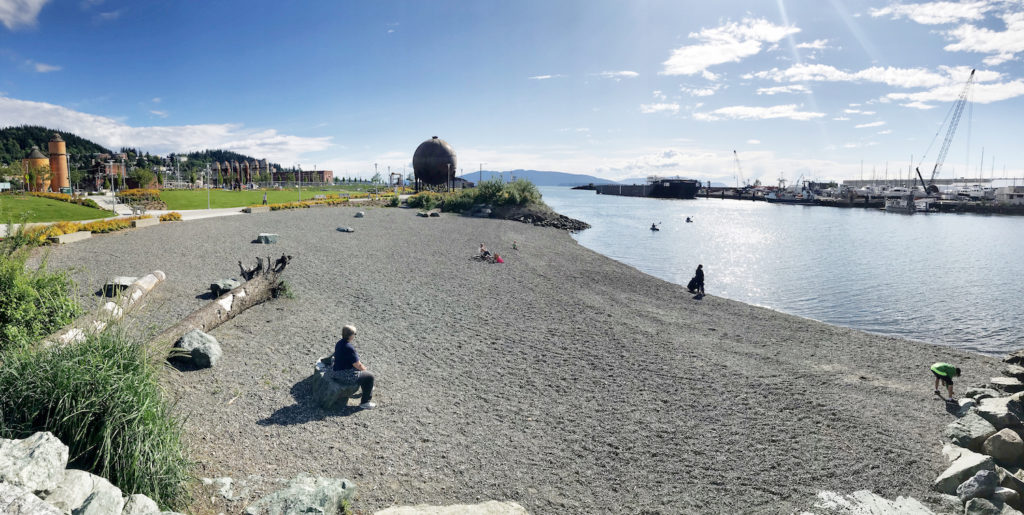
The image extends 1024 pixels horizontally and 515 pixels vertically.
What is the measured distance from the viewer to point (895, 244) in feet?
160

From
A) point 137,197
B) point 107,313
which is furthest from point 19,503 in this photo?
point 137,197

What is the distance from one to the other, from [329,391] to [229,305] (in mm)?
5362

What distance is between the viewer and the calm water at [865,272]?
20000 mm

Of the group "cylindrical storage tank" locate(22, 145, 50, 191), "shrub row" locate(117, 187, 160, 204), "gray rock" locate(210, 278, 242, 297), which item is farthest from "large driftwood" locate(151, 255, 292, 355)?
"cylindrical storage tank" locate(22, 145, 50, 191)

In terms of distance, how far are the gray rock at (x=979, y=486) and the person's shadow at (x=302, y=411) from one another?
9097mm

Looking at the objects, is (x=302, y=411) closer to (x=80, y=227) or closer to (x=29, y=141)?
(x=80, y=227)

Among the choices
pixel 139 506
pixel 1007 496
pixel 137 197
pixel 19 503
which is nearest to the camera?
pixel 19 503

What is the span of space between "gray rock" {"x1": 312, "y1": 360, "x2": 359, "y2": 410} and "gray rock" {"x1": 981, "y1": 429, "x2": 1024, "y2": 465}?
411 inches

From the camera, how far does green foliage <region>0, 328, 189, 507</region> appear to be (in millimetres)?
5219

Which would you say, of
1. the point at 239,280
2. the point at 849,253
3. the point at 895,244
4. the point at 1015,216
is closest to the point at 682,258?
the point at 849,253

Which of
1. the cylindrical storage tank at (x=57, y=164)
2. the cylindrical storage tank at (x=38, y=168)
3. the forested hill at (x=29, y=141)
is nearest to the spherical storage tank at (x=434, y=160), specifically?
the cylindrical storage tank at (x=38, y=168)

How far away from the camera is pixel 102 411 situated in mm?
5438

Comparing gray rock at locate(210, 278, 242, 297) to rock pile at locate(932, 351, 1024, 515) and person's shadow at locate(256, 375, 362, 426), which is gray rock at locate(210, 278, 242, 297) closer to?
person's shadow at locate(256, 375, 362, 426)

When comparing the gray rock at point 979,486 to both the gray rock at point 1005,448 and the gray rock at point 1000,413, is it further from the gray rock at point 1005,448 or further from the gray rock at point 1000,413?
the gray rock at point 1000,413
